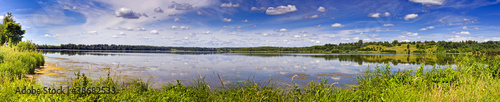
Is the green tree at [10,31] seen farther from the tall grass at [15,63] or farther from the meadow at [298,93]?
the meadow at [298,93]

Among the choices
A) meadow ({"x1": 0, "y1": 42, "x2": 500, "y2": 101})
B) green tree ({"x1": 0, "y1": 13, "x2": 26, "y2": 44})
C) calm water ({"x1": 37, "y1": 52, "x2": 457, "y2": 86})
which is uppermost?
green tree ({"x1": 0, "y1": 13, "x2": 26, "y2": 44})

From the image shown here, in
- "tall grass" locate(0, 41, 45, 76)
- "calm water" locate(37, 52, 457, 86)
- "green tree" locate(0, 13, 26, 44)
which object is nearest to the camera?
"tall grass" locate(0, 41, 45, 76)

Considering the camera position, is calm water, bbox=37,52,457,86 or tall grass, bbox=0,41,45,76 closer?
tall grass, bbox=0,41,45,76

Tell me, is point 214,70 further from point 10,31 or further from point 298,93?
point 10,31

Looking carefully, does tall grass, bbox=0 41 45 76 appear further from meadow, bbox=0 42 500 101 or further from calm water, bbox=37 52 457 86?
calm water, bbox=37 52 457 86

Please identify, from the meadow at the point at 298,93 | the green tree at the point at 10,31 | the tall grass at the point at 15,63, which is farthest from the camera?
the green tree at the point at 10,31

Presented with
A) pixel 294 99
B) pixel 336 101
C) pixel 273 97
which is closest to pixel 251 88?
pixel 273 97

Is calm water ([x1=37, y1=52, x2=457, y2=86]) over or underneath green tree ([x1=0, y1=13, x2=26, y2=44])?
underneath

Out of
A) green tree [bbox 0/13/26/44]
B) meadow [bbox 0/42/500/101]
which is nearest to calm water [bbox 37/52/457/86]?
meadow [bbox 0/42/500/101]

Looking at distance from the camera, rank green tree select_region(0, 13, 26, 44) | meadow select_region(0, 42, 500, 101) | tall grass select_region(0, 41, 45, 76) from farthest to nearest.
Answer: green tree select_region(0, 13, 26, 44) < tall grass select_region(0, 41, 45, 76) < meadow select_region(0, 42, 500, 101)

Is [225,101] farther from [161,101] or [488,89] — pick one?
[488,89]

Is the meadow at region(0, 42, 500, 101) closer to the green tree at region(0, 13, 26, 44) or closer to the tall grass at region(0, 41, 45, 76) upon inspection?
the tall grass at region(0, 41, 45, 76)

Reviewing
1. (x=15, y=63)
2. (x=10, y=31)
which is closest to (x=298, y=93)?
(x=15, y=63)

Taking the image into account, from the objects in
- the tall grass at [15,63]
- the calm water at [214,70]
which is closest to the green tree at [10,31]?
the calm water at [214,70]
